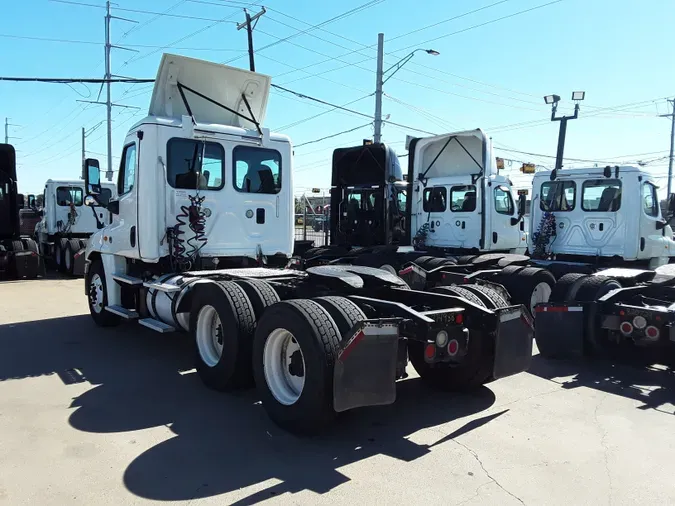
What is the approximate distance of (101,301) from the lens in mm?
8492

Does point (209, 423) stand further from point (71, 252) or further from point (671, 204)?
point (71, 252)

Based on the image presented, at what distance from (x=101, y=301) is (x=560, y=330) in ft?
22.1

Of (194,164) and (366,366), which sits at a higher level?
(194,164)

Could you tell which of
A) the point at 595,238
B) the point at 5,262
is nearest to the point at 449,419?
the point at 595,238

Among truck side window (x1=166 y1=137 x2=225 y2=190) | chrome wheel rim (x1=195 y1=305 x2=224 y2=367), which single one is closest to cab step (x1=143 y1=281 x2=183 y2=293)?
chrome wheel rim (x1=195 y1=305 x2=224 y2=367)

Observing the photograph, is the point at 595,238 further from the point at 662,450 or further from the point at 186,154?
the point at 186,154

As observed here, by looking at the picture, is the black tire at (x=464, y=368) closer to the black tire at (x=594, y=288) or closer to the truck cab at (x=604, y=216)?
the black tire at (x=594, y=288)

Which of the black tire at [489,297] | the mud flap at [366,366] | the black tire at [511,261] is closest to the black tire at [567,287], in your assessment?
the black tire at [511,261]

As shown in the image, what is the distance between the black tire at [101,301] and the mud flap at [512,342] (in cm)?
605

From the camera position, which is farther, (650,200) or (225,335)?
(650,200)

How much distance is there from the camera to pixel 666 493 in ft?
11.5

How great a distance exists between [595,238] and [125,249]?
8.31 m

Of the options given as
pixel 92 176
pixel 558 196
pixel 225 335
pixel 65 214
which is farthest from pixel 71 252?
pixel 558 196

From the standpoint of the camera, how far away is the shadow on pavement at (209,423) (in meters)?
3.62
